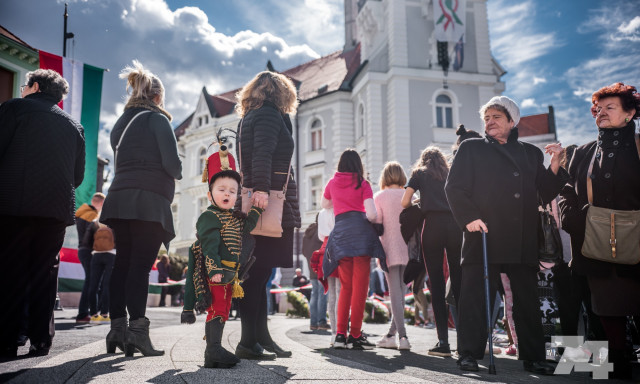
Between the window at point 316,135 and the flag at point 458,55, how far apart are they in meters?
8.41

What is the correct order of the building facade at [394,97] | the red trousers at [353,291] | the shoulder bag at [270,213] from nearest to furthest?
the shoulder bag at [270,213] → the red trousers at [353,291] → the building facade at [394,97]

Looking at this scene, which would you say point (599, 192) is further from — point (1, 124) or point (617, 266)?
point (1, 124)

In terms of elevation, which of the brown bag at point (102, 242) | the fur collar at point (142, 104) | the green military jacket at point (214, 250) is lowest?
the green military jacket at point (214, 250)

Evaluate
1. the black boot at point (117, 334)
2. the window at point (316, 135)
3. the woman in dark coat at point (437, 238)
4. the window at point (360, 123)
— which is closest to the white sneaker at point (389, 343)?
the woman in dark coat at point (437, 238)

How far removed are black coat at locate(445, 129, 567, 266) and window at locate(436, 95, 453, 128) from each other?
23.2m

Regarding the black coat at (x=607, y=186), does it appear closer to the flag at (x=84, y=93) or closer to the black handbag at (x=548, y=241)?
the black handbag at (x=548, y=241)

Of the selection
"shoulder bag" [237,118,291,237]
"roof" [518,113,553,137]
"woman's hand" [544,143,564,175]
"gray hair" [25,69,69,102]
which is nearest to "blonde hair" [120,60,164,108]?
"gray hair" [25,69,69,102]

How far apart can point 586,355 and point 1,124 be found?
517cm

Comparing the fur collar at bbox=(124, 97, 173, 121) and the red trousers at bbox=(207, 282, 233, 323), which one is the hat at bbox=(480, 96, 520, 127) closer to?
the red trousers at bbox=(207, 282, 233, 323)

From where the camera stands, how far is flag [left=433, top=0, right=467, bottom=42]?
2680cm

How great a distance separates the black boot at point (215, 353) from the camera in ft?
11.7

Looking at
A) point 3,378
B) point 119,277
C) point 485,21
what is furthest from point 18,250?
point 485,21

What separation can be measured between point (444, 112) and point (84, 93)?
60.1 feet

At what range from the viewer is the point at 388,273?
20.3 feet
